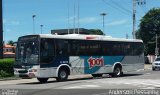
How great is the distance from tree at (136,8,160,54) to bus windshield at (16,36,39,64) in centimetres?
6292

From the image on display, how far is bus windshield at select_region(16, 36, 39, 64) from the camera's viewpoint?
1039 inches

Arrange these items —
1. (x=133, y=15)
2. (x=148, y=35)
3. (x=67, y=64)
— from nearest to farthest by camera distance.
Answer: (x=67, y=64) < (x=133, y=15) < (x=148, y=35)

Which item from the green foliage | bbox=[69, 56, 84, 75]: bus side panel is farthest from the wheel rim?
the green foliage

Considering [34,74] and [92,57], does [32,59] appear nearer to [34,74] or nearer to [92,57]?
[34,74]

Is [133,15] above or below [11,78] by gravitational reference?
above

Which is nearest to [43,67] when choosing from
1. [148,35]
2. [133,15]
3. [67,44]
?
[67,44]

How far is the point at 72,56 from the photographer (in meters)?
28.8

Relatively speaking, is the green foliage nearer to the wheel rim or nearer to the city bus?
the city bus

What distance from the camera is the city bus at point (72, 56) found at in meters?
26.5

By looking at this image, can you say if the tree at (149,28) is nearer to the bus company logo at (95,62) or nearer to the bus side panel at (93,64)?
the bus side panel at (93,64)

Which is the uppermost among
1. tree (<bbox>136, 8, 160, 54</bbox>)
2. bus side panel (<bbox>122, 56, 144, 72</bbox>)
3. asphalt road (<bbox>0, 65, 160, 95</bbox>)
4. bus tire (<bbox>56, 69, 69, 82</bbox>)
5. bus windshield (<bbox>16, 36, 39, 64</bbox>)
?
tree (<bbox>136, 8, 160, 54</bbox>)

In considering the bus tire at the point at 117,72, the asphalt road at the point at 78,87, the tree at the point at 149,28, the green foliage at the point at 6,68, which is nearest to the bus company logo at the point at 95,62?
the bus tire at the point at 117,72

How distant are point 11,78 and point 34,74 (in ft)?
21.0

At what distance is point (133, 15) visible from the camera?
174 feet
